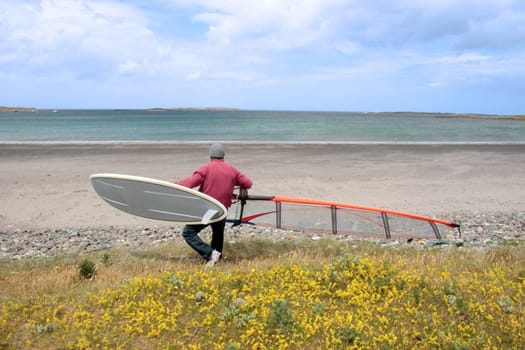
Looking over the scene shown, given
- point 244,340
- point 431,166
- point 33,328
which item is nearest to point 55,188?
point 33,328

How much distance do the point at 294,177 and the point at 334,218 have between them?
10.6 m

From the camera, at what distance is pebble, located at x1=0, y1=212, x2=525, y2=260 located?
30.3 ft

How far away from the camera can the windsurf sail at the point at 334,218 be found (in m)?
8.13

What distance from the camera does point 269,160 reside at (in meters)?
24.3

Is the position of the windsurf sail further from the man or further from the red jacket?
the red jacket

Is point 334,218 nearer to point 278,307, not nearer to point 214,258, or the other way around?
point 214,258

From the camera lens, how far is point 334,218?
8.28 metres

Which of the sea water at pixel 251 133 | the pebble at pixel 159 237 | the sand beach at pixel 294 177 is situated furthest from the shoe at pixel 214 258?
the sea water at pixel 251 133

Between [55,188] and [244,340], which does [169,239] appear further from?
[55,188]

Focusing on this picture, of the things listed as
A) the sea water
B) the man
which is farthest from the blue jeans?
the sea water

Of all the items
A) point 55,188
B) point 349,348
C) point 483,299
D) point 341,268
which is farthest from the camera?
point 55,188

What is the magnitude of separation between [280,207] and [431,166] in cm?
1689

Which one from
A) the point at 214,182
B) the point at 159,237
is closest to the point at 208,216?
the point at 214,182

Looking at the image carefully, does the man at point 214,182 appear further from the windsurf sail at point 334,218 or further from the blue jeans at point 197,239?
the windsurf sail at point 334,218
